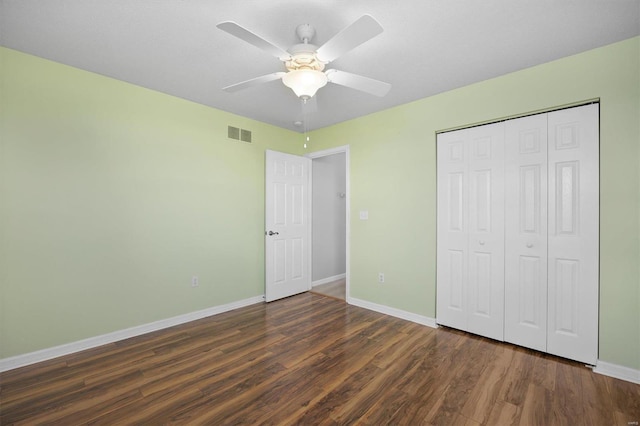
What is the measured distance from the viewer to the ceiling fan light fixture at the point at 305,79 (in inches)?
70.8

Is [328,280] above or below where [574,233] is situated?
below

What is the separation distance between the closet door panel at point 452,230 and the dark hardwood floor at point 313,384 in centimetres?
26

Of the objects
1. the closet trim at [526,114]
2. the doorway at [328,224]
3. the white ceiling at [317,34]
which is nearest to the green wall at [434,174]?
the closet trim at [526,114]

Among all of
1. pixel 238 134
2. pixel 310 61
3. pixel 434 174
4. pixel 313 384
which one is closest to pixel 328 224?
pixel 238 134

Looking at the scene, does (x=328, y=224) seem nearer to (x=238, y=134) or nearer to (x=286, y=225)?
(x=286, y=225)

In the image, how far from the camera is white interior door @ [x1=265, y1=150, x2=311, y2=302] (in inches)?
156

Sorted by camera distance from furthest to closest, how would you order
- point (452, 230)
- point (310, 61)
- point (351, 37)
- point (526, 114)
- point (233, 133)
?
point (233, 133), point (452, 230), point (526, 114), point (310, 61), point (351, 37)

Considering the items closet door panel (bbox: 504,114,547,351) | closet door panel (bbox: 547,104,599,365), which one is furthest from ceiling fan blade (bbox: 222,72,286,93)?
closet door panel (bbox: 547,104,599,365)

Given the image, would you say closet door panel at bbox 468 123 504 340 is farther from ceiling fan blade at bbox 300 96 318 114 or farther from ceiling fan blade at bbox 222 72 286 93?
ceiling fan blade at bbox 222 72 286 93

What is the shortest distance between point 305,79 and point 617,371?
313cm

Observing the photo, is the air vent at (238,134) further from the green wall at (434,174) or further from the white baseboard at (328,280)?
the white baseboard at (328,280)

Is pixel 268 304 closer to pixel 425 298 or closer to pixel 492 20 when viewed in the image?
pixel 425 298

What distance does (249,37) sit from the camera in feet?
4.92

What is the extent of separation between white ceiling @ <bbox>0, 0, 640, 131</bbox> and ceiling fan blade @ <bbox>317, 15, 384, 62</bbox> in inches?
13.7
